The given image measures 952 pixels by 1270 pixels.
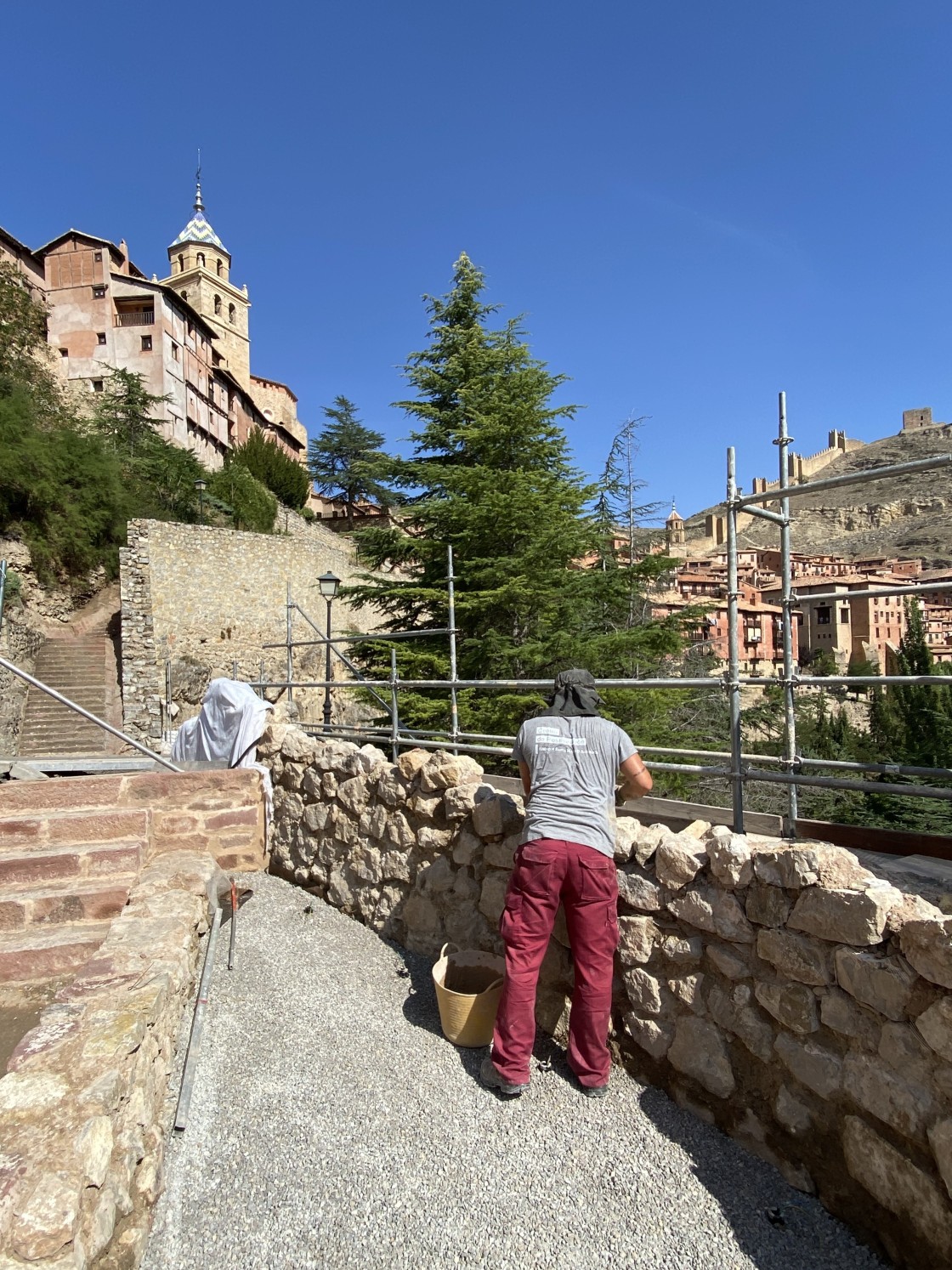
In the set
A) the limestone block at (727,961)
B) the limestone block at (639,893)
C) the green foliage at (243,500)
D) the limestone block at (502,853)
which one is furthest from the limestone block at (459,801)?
the green foliage at (243,500)

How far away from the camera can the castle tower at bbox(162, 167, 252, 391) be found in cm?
4378

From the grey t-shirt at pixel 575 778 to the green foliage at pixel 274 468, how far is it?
Answer: 33.4 metres

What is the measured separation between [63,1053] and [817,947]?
222 cm

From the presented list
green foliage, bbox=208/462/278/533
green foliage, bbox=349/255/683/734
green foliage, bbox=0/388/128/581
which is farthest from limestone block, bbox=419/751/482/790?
green foliage, bbox=208/462/278/533

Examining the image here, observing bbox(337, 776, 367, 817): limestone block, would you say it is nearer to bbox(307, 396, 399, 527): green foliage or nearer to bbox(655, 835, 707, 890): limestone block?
bbox(655, 835, 707, 890): limestone block

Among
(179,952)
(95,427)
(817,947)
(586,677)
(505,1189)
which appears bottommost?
(505,1189)

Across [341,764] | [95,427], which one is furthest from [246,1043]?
[95,427]

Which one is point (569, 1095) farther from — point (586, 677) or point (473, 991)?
point (586, 677)

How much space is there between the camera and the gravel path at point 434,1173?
2068mm

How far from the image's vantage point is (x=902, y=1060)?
6.52 ft

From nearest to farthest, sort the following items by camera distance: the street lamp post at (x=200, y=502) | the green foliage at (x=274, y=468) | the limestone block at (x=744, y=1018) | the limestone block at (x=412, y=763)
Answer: the limestone block at (x=744, y=1018) < the limestone block at (x=412, y=763) < the street lamp post at (x=200, y=502) < the green foliage at (x=274, y=468)

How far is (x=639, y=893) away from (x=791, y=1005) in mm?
637

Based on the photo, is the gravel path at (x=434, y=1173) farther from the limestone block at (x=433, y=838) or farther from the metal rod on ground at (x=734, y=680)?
the metal rod on ground at (x=734, y=680)

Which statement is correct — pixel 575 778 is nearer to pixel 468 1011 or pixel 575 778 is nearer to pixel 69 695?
pixel 468 1011
